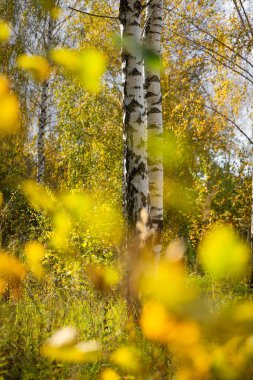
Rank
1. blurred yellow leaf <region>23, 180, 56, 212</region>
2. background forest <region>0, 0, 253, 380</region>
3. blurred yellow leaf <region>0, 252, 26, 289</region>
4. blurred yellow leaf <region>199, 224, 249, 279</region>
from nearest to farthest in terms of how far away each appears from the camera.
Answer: blurred yellow leaf <region>199, 224, 249, 279</region> < background forest <region>0, 0, 253, 380</region> < blurred yellow leaf <region>0, 252, 26, 289</region> < blurred yellow leaf <region>23, 180, 56, 212</region>

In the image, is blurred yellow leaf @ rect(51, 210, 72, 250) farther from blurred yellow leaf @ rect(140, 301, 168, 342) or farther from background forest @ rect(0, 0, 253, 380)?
blurred yellow leaf @ rect(140, 301, 168, 342)

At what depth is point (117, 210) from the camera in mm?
8070

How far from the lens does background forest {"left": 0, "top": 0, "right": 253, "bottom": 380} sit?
1.00 meters

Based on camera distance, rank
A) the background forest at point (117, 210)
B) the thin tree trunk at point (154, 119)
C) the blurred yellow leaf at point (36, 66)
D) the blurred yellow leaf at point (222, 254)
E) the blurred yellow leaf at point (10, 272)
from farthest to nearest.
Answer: the thin tree trunk at point (154, 119), the blurred yellow leaf at point (10, 272), the blurred yellow leaf at point (36, 66), the background forest at point (117, 210), the blurred yellow leaf at point (222, 254)

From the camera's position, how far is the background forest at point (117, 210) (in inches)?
39.2

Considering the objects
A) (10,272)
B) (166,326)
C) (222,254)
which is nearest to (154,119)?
(10,272)

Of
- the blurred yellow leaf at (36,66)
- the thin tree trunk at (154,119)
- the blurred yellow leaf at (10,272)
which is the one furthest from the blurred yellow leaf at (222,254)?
the thin tree trunk at (154,119)

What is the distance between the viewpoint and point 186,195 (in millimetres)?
11430

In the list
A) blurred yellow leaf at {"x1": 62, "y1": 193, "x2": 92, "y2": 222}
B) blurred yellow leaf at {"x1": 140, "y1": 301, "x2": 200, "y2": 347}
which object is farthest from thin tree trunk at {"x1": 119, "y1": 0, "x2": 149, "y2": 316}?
blurred yellow leaf at {"x1": 140, "y1": 301, "x2": 200, "y2": 347}

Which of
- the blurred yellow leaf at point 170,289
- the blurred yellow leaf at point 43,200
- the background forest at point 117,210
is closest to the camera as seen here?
the blurred yellow leaf at point 170,289

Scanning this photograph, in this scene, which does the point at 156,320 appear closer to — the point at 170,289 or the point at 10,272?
the point at 170,289

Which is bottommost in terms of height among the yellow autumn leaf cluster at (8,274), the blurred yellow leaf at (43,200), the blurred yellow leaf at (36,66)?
the yellow autumn leaf cluster at (8,274)

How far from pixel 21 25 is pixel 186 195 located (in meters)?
6.41

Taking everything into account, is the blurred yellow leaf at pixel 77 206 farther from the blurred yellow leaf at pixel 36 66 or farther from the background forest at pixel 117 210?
the blurred yellow leaf at pixel 36 66
